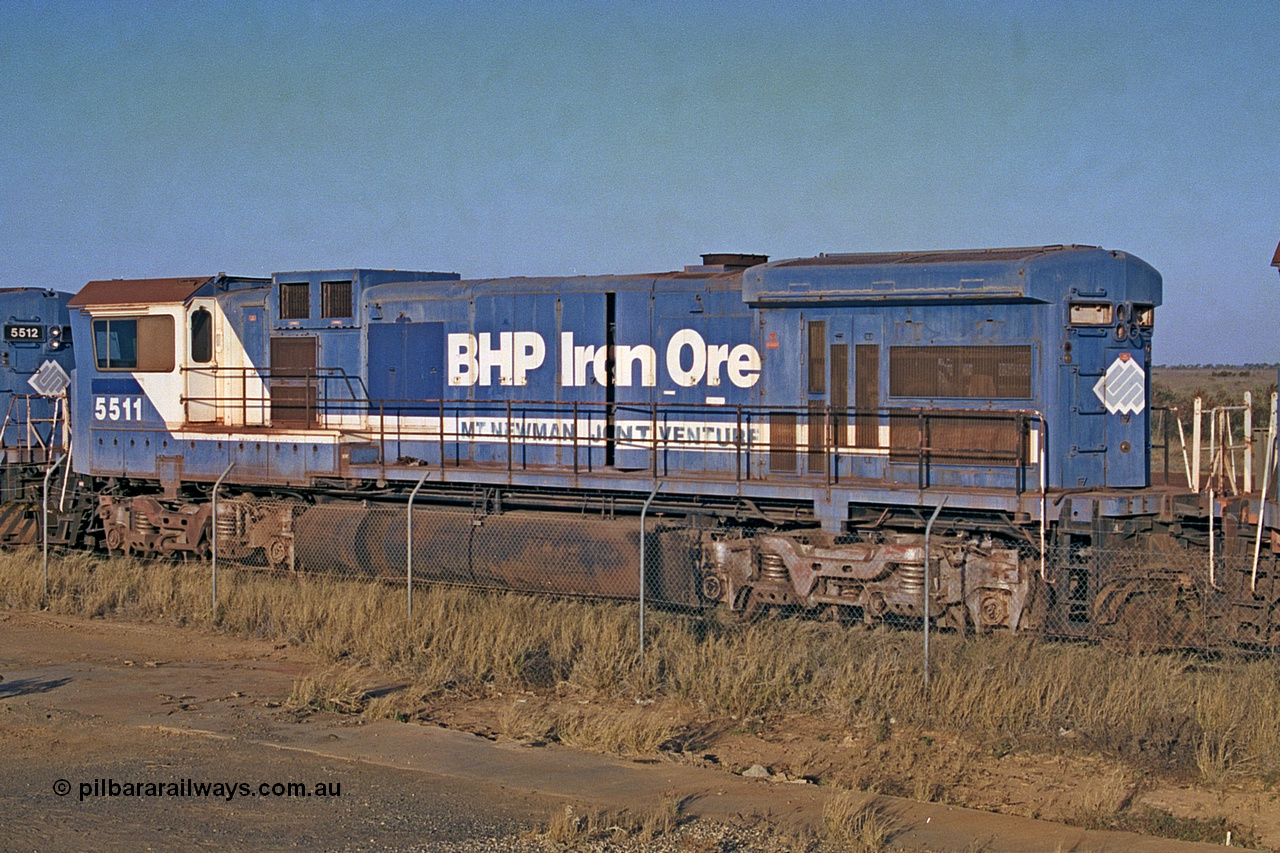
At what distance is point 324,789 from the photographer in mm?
8641

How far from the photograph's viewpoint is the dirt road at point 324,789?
25.3ft

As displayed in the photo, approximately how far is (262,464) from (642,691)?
810 cm

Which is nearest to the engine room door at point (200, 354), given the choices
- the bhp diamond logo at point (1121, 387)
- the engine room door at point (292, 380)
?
the engine room door at point (292, 380)

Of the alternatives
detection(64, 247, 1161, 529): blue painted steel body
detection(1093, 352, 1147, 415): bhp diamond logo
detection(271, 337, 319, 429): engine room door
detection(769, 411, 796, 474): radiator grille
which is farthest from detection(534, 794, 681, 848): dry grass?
detection(271, 337, 319, 429): engine room door

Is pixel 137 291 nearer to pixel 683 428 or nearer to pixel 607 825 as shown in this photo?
pixel 683 428

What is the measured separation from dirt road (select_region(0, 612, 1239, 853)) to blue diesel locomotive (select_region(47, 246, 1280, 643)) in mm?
3082

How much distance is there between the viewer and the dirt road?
771 centimetres

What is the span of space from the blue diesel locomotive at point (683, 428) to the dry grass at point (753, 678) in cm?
77

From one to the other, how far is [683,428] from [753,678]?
4495 mm

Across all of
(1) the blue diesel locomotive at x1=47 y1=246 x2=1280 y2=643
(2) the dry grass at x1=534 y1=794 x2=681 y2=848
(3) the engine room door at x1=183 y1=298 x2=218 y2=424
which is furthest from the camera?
(3) the engine room door at x1=183 y1=298 x2=218 y2=424

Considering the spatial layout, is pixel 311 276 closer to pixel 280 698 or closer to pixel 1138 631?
pixel 280 698

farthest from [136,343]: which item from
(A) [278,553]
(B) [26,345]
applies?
(B) [26,345]

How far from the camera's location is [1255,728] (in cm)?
989

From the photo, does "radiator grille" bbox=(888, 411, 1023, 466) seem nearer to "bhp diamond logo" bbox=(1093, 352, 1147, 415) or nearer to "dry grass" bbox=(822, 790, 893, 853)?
"bhp diamond logo" bbox=(1093, 352, 1147, 415)
